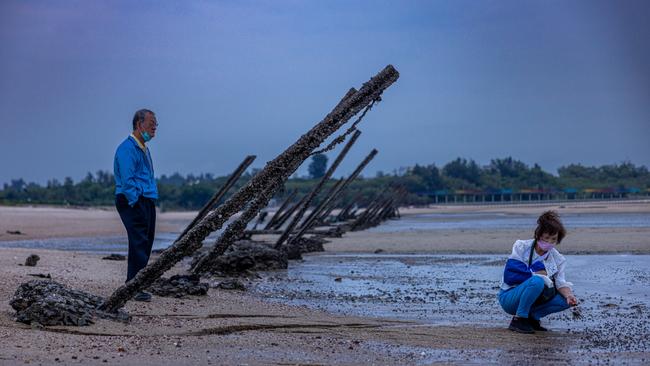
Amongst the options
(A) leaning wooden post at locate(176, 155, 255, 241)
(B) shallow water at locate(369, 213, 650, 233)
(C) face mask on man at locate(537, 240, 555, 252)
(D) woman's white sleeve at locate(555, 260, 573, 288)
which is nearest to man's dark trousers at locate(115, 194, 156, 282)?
(C) face mask on man at locate(537, 240, 555, 252)

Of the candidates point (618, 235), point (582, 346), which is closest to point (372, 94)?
point (582, 346)

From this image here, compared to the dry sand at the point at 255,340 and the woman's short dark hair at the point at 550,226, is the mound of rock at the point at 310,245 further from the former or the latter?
the woman's short dark hair at the point at 550,226

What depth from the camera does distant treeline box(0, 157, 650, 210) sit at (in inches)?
3984

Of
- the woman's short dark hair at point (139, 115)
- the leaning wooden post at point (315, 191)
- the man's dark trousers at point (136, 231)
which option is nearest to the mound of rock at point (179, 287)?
the man's dark trousers at point (136, 231)

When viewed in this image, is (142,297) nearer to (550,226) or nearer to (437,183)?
(550,226)

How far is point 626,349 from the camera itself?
668cm

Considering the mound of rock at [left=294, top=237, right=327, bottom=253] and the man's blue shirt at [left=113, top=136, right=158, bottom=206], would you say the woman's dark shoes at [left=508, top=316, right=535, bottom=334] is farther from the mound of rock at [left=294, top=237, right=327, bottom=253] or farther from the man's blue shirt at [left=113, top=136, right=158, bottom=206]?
the mound of rock at [left=294, top=237, right=327, bottom=253]

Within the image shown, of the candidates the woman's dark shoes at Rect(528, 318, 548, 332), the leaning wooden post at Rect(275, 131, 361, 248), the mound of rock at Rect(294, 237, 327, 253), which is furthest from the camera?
the mound of rock at Rect(294, 237, 327, 253)

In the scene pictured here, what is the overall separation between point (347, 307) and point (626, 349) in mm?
3633

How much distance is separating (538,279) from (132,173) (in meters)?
3.70

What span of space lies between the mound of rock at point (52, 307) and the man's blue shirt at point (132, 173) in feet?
4.01

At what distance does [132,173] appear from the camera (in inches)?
322

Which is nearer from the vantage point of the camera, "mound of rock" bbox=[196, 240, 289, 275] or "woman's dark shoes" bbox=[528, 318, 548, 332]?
"woman's dark shoes" bbox=[528, 318, 548, 332]

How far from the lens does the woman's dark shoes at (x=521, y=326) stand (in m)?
7.50
